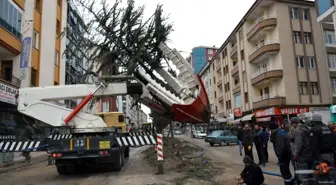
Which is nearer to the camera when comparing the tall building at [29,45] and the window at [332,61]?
the tall building at [29,45]

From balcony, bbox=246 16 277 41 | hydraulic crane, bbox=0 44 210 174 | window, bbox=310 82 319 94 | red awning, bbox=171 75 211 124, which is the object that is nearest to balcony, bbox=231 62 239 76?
balcony, bbox=246 16 277 41

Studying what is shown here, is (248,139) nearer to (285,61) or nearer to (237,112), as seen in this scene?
(285,61)

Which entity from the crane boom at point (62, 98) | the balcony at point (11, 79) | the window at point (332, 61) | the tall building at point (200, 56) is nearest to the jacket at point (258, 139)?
the crane boom at point (62, 98)

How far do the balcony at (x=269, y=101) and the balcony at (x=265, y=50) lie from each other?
185 inches

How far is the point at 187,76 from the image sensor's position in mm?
12000

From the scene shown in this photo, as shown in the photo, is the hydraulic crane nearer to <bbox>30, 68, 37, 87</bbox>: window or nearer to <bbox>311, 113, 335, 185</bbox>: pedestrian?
<bbox>311, 113, 335, 185</bbox>: pedestrian

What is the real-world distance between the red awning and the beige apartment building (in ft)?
76.5

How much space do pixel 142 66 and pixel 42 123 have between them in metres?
4.61

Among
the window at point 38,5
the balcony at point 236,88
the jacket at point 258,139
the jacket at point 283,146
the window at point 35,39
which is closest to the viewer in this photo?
the jacket at point 283,146

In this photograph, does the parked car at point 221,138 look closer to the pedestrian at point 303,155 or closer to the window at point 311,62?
the window at point 311,62

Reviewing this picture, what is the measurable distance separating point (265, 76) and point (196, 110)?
25.6 m

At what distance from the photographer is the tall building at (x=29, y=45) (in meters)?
19.3

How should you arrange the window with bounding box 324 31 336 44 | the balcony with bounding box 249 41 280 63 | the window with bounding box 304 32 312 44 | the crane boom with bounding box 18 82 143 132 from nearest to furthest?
the crane boom with bounding box 18 82 143 132
the balcony with bounding box 249 41 280 63
the window with bounding box 304 32 312 44
the window with bounding box 324 31 336 44

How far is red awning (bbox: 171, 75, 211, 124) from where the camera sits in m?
11.3
